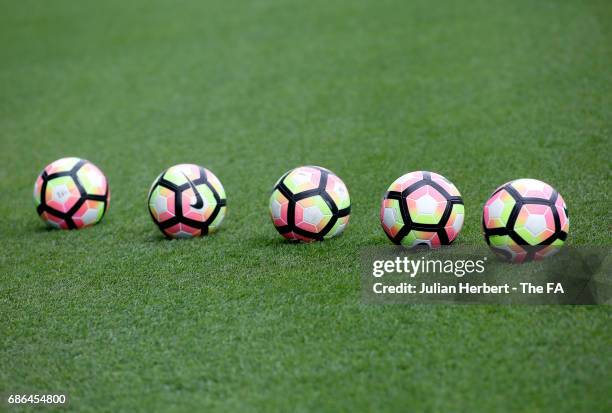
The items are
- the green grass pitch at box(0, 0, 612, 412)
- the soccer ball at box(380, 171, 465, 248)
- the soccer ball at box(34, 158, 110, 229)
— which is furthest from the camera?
the soccer ball at box(34, 158, 110, 229)

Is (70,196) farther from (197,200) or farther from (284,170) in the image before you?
(284,170)

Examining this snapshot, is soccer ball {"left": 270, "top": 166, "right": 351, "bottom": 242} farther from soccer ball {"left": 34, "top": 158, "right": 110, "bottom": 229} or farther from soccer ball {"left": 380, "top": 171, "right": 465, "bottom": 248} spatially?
soccer ball {"left": 34, "top": 158, "right": 110, "bottom": 229}

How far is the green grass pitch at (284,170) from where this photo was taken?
14.5ft

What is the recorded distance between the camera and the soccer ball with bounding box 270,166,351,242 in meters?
6.32

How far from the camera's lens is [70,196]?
24.3 feet

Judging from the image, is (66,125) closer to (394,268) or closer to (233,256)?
(233,256)

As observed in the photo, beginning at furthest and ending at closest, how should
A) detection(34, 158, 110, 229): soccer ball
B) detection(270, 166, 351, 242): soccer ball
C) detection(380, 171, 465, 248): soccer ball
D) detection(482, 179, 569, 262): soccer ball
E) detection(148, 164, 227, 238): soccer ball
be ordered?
1. detection(34, 158, 110, 229): soccer ball
2. detection(148, 164, 227, 238): soccer ball
3. detection(270, 166, 351, 242): soccer ball
4. detection(380, 171, 465, 248): soccer ball
5. detection(482, 179, 569, 262): soccer ball

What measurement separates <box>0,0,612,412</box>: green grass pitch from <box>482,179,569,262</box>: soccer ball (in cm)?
66

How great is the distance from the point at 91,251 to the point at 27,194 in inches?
106

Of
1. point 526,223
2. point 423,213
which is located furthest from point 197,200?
point 526,223

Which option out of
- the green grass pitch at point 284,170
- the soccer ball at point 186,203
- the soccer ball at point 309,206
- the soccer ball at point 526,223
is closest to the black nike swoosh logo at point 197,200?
the soccer ball at point 186,203

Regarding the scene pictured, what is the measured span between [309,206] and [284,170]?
9.22 feet

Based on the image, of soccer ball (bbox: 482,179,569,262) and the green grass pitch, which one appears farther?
soccer ball (bbox: 482,179,569,262)

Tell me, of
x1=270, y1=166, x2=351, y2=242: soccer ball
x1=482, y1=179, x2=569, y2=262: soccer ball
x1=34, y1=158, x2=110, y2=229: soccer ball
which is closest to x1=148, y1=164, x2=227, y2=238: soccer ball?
x1=270, y1=166, x2=351, y2=242: soccer ball
